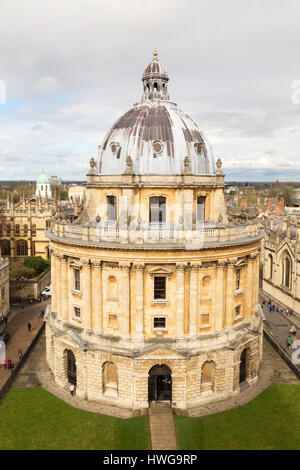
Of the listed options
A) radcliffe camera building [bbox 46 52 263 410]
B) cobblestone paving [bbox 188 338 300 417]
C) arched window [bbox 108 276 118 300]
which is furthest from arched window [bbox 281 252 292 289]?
arched window [bbox 108 276 118 300]

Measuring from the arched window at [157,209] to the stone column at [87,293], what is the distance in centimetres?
686

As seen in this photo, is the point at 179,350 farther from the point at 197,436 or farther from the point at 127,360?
the point at 197,436

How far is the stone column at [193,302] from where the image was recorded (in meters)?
32.1

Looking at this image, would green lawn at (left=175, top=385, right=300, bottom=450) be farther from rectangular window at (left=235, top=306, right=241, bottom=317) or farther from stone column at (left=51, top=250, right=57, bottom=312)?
stone column at (left=51, top=250, right=57, bottom=312)

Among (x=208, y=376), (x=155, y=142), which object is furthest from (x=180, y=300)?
A: (x=155, y=142)

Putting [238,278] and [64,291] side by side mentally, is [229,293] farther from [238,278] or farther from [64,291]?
[64,291]

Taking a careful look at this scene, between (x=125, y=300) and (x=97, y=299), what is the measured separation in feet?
8.96

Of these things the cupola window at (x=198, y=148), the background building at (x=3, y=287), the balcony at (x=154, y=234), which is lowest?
the background building at (x=3, y=287)

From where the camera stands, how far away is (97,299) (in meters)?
33.5

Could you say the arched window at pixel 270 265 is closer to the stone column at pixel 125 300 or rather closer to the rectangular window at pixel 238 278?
the rectangular window at pixel 238 278

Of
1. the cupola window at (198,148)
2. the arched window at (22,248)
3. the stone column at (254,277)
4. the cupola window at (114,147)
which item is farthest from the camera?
the arched window at (22,248)

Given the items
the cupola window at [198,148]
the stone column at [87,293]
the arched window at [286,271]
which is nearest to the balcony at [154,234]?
the stone column at [87,293]
